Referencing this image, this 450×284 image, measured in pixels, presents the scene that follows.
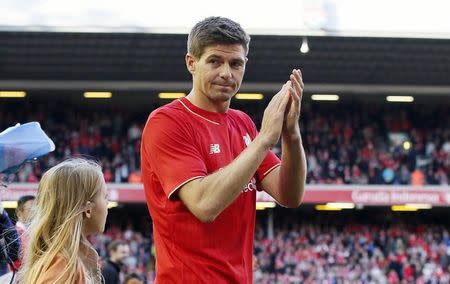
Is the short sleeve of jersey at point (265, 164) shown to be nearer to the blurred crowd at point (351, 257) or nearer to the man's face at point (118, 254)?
the man's face at point (118, 254)

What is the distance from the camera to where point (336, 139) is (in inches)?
1110

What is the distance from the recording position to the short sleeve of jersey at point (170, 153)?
10.6 feet

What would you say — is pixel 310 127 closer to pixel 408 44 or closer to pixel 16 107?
pixel 408 44

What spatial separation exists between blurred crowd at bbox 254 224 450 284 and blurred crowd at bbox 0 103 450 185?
1.70 m

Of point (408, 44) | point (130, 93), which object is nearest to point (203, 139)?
point (408, 44)

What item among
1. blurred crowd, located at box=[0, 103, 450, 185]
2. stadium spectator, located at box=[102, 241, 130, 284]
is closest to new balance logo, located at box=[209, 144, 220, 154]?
stadium spectator, located at box=[102, 241, 130, 284]

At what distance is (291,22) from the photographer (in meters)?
24.6

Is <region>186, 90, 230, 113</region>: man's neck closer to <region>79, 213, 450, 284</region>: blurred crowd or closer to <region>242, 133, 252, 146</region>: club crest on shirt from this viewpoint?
<region>242, 133, 252, 146</region>: club crest on shirt

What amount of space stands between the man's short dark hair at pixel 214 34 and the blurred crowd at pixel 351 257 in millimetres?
19286

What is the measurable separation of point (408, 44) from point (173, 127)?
2245 cm

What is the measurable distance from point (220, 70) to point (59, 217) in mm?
773

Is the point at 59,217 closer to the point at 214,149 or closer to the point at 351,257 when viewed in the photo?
the point at 214,149

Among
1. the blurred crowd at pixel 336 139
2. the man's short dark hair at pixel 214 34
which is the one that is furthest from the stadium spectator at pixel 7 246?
the blurred crowd at pixel 336 139

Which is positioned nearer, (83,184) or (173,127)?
(83,184)
